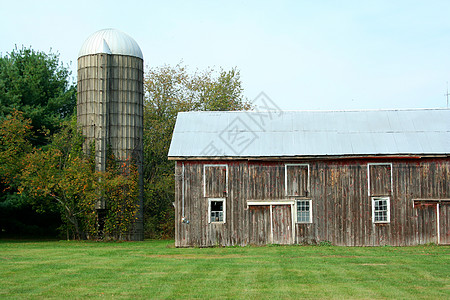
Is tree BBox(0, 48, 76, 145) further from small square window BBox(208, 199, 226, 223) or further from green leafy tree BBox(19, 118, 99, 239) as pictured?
small square window BBox(208, 199, 226, 223)

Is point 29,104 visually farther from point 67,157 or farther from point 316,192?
point 316,192

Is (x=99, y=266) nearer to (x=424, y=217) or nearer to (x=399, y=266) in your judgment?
(x=399, y=266)

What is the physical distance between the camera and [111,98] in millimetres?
35781

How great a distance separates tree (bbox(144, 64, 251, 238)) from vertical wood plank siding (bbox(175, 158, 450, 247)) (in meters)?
13.0

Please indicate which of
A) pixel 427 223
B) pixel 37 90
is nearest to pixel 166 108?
pixel 37 90

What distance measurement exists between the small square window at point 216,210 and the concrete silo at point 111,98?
8.57 metres

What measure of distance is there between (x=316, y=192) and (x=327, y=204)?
2.48 ft

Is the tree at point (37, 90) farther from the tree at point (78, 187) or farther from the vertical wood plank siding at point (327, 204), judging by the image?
the vertical wood plank siding at point (327, 204)

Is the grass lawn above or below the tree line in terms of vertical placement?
below

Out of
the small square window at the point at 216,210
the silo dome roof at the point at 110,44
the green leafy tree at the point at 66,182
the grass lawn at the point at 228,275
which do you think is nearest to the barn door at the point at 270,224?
the small square window at the point at 216,210

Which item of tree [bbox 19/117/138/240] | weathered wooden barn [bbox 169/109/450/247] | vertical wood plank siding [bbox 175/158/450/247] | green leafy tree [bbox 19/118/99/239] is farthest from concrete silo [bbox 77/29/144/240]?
vertical wood plank siding [bbox 175/158/450/247]

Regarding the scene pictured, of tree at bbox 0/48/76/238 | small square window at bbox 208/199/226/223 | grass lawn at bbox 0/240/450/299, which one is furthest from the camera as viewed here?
tree at bbox 0/48/76/238

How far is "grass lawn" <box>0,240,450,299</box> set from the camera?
44.8 ft

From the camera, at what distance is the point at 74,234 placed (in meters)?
35.7
